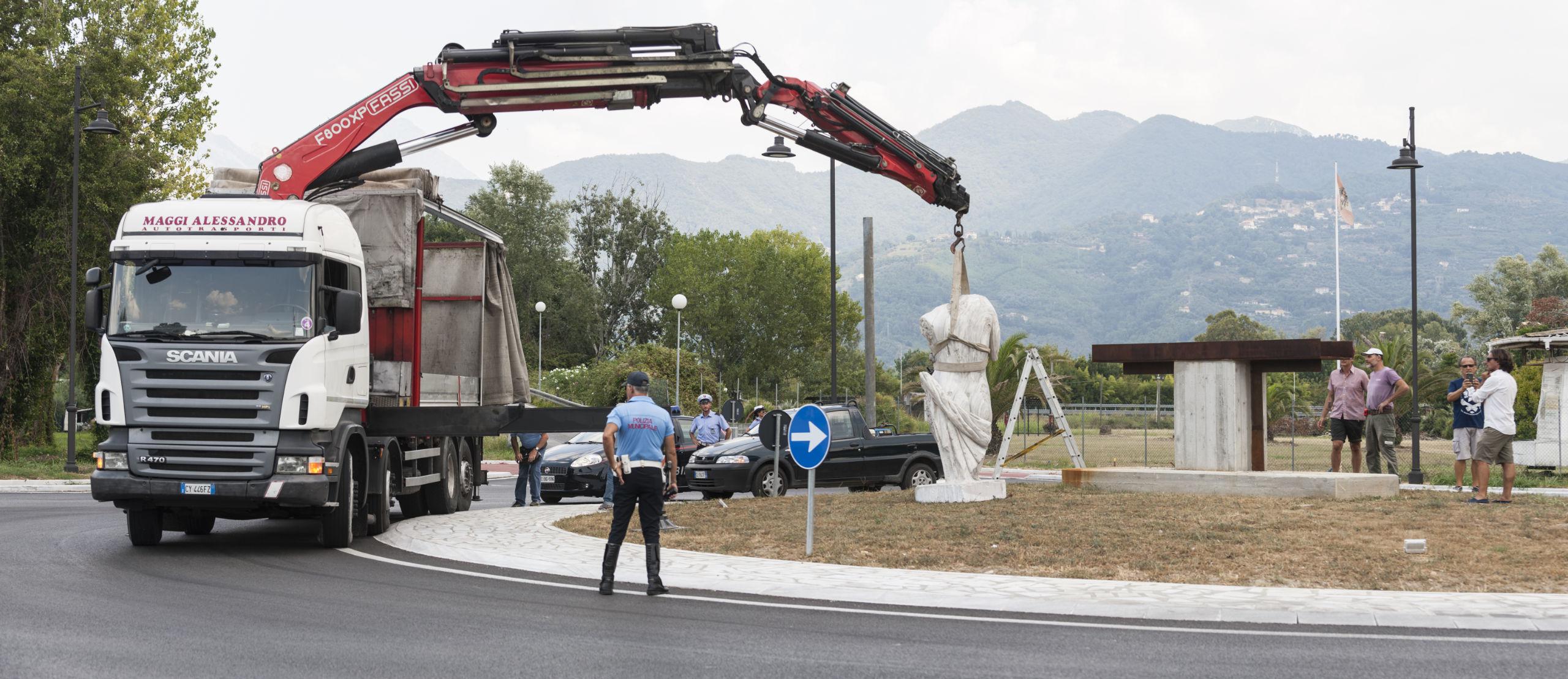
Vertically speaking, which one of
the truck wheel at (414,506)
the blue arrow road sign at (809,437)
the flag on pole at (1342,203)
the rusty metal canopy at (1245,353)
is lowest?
the truck wheel at (414,506)

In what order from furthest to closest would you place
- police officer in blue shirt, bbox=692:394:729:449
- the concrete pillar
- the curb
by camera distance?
the curb → police officer in blue shirt, bbox=692:394:729:449 → the concrete pillar

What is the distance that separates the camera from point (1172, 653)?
26.6 ft

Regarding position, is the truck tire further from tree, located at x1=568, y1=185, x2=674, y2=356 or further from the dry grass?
tree, located at x1=568, y1=185, x2=674, y2=356

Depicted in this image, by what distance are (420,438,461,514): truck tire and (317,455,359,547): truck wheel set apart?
157 inches

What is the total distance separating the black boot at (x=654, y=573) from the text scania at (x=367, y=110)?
6.79m

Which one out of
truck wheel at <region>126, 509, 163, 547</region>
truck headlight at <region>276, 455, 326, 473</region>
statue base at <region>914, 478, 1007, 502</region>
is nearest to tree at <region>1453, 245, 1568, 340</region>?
statue base at <region>914, 478, 1007, 502</region>

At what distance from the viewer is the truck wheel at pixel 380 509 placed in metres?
15.1

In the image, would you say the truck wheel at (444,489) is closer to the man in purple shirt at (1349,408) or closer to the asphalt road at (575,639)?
the asphalt road at (575,639)

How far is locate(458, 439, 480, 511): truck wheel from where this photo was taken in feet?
62.4

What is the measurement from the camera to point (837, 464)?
21.6 meters

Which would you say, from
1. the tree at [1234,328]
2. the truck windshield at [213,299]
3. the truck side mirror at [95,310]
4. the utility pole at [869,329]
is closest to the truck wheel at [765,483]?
the truck windshield at [213,299]

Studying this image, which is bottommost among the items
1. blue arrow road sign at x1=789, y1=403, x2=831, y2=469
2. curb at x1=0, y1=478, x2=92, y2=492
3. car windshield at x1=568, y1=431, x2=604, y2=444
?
curb at x1=0, y1=478, x2=92, y2=492

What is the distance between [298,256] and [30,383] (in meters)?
23.1

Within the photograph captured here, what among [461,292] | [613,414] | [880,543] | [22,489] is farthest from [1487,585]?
[22,489]
